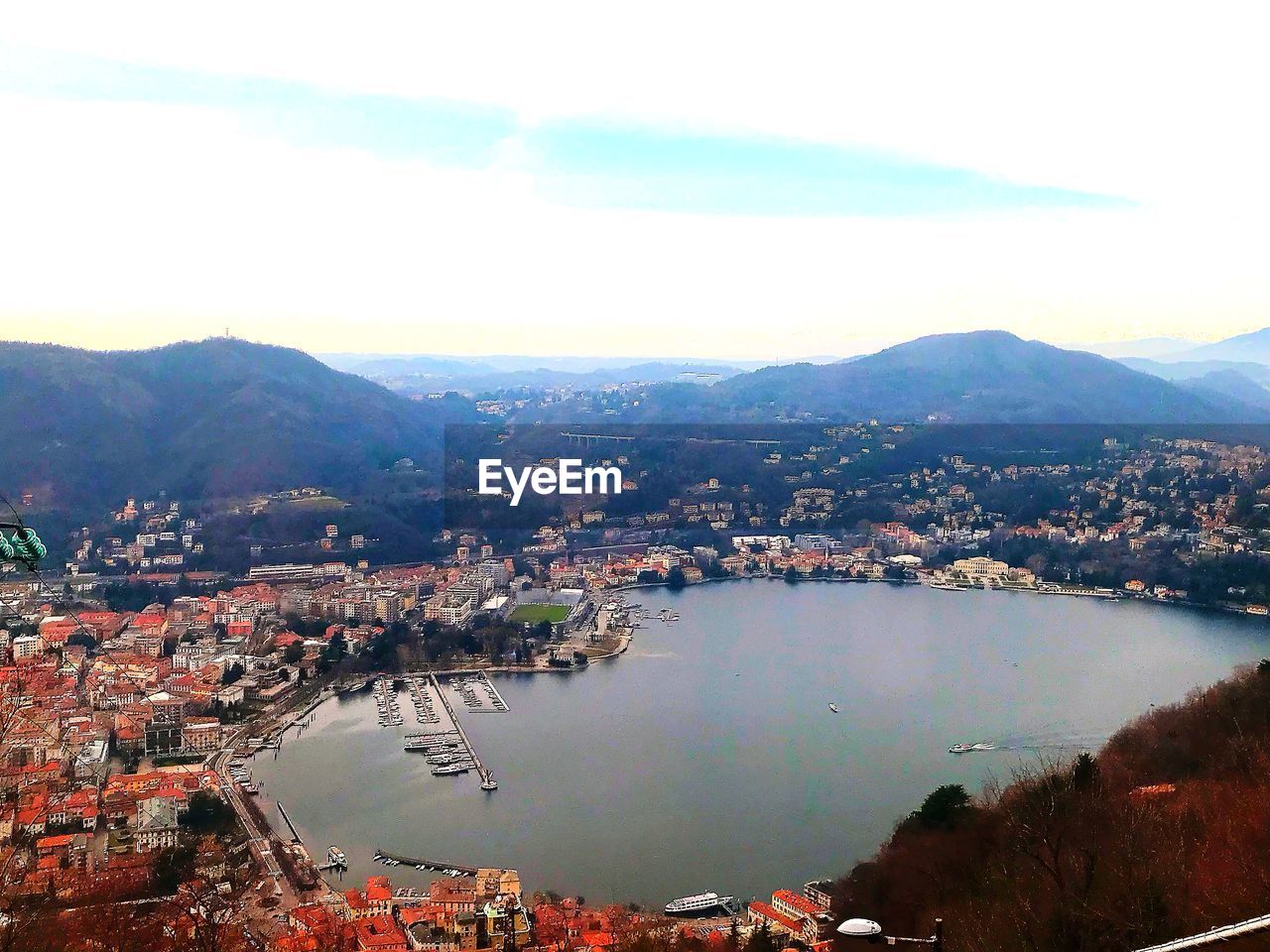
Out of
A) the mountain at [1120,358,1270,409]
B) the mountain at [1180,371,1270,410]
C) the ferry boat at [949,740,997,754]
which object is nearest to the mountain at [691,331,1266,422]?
the mountain at [1180,371,1270,410]

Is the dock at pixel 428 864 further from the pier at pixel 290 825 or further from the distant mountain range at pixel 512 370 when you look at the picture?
the distant mountain range at pixel 512 370

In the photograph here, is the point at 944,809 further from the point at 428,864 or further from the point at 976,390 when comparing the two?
the point at 976,390

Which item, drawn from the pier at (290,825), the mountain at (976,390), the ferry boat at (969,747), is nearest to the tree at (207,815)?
the pier at (290,825)

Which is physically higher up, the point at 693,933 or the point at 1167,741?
the point at 1167,741

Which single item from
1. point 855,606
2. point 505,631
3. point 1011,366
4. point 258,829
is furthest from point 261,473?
point 1011,366

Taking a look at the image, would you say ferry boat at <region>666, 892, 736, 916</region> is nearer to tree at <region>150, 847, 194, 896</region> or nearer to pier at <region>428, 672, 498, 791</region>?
pier at <region>428, 672, 498, 791</region>

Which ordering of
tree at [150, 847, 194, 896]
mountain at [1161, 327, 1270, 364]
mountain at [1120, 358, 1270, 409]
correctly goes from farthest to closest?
mountain at [1161, 327, 1270, 364] < mountain at [1120, 358, 1270, 409] < tree at [150, 847, 194, 896]

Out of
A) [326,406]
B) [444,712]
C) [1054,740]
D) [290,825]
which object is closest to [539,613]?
[444,712]

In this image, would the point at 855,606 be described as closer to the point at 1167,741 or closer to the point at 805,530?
the point at 805,530
